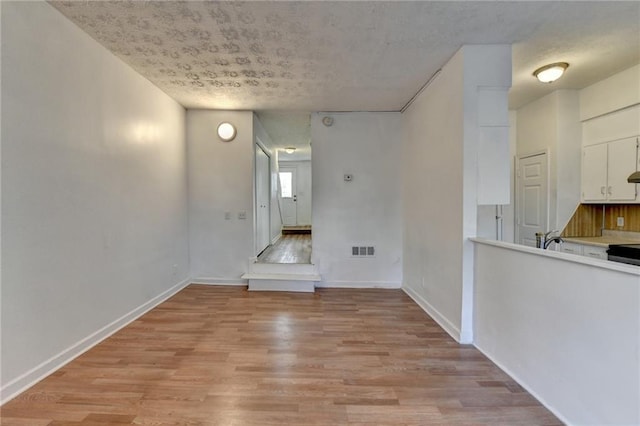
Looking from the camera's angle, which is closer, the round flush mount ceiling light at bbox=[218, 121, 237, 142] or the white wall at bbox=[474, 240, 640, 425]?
the white wall at bbox=[474, 240, 640, 425]

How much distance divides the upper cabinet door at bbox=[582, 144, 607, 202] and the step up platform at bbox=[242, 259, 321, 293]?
3690 millimetres

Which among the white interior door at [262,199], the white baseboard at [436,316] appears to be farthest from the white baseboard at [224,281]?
the white baseboard at [436,316]

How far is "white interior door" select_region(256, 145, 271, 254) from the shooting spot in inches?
186

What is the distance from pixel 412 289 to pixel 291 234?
15.8 feet

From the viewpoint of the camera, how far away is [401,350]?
2371mm

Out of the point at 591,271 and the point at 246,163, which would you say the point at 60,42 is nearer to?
the point at 246,163

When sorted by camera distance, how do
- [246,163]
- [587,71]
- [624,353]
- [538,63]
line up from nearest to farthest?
[624,353], [538,63], [587,71], [246,163]

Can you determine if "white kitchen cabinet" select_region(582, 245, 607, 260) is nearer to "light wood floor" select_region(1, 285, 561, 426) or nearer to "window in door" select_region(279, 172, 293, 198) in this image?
"light wood floor" select_region(1, 285, 561, 426)

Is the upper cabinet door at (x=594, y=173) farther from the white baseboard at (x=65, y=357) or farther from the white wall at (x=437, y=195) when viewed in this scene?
the white baseboard at (x=65, y=357)

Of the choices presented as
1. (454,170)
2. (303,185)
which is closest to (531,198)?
(454,170)

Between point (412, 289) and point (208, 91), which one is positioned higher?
point (208, 91)

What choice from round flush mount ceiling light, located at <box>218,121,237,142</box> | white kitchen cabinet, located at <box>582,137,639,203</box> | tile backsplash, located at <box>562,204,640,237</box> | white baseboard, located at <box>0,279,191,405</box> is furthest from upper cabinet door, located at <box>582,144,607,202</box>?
white baseboard, located at <box>0,279,191,405</box>

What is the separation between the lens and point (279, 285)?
13.3ft

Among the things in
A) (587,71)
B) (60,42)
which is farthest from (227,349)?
(587,71)
